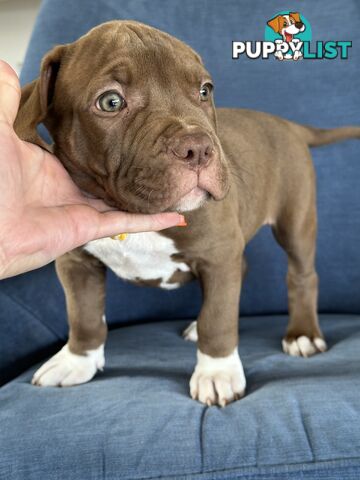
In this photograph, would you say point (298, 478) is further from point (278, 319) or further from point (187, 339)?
point (278, 319)

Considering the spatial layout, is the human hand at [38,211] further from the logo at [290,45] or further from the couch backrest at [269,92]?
the logo at [290,45]

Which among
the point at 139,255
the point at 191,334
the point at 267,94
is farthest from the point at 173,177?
the point at 267,94

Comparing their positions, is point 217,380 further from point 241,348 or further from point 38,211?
point 38,211

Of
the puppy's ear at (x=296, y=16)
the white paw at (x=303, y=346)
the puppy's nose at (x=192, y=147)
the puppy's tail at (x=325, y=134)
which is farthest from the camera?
the puppy's ear at (x=296, y=16)

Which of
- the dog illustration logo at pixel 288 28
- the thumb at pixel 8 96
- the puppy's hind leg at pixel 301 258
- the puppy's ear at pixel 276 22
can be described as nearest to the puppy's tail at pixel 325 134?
the puppy's hind leg at pixel 301 258

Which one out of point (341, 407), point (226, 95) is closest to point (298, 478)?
point (341, 407)

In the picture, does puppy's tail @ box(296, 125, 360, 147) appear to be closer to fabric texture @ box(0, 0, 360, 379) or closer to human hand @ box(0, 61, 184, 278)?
fabric texture @ box(0, 0, 360, 379)
